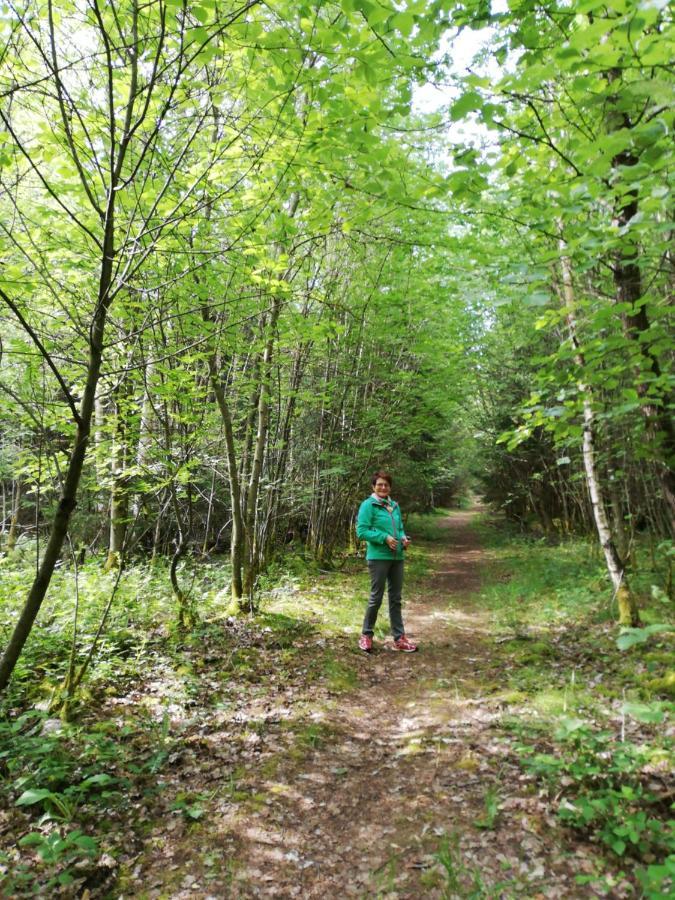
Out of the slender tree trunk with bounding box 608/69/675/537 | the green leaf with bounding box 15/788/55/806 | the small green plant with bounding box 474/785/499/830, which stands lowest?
the small green plant with bounding box 474/785/499/830

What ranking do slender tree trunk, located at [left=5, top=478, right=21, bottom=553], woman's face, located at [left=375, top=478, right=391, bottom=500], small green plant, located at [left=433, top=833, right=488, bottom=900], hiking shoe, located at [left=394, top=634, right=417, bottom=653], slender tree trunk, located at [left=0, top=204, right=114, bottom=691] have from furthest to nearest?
slender tree trunk, located at [left=5, top=478, right=21, bottom=553], woman's face, located at [left=375, top=478, right=391, bottom=500], hiking shoe, located at [left=394, top=634, right=417, bottom=653], slender tree trunk, located at [left=0, top=204, right=114, bottom=691], small green plant, located at [left=433, top=833, right=488, bottom=900]

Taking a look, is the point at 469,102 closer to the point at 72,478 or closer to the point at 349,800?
the point at 72,478

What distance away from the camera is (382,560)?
6.12m

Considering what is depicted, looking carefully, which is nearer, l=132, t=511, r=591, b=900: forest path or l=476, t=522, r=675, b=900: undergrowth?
l=476, t=522, r=675, b=900: undergrowth

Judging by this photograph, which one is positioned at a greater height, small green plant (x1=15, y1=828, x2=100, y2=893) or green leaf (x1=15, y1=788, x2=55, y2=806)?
green leaf (x1=15, y1=788, x2=55, y2=806)

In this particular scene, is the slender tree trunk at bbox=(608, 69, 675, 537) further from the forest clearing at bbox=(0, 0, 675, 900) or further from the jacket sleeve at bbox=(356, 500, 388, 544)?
the jacket sleeve at bbox=(356, 500, 388, 544)

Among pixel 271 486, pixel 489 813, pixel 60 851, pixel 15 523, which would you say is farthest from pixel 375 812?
pixel 15 523

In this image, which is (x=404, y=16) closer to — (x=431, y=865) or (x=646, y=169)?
(x=646, y=169)

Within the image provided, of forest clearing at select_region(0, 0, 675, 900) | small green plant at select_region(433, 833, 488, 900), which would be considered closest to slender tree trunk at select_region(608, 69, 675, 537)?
forest clearing at select_region(0, 0, 675, 900)

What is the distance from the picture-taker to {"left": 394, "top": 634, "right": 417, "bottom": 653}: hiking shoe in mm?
6027

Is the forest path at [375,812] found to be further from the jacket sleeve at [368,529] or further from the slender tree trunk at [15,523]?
the slender tree trunk at [15,523]

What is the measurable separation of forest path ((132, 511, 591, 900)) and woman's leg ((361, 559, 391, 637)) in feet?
3.83

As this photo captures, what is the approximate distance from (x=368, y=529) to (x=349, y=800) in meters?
3.19

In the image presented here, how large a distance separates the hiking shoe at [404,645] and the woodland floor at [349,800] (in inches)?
26.9
